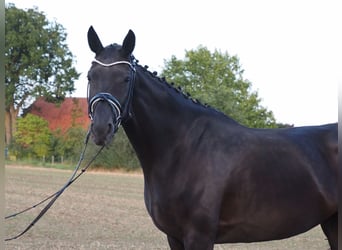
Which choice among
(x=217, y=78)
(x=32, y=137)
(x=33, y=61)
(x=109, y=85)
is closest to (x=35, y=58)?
(x=33, y=61)

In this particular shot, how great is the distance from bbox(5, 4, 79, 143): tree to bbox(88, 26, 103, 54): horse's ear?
60626mm

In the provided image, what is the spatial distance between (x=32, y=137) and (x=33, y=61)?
9.75 meters

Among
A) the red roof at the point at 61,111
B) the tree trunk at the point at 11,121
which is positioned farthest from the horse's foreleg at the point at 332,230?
the red roof at the point at 61,111

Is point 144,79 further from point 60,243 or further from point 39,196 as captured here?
point 39,196

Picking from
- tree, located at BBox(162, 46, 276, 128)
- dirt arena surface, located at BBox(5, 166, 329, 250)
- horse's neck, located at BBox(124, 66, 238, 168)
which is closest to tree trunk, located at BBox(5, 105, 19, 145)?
tree, located at BBox(162, 46, 276, 128)

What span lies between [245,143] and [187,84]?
168 feet

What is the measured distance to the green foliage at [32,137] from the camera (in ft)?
197

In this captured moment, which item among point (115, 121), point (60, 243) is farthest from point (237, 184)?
point (60, 243)

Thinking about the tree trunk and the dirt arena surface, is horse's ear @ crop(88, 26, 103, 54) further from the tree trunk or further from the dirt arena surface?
the tree trunk

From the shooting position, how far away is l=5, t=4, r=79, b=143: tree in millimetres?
63594

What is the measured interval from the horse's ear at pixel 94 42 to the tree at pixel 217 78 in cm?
4552

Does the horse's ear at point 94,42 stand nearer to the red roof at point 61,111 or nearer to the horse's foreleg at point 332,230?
the horse's foreleg at point 332,230

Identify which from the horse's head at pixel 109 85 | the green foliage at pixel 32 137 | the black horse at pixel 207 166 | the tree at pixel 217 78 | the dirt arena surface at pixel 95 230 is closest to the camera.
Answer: the horse's head at pixel 109 85

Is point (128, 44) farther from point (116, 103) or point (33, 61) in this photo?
point (33, 61)
